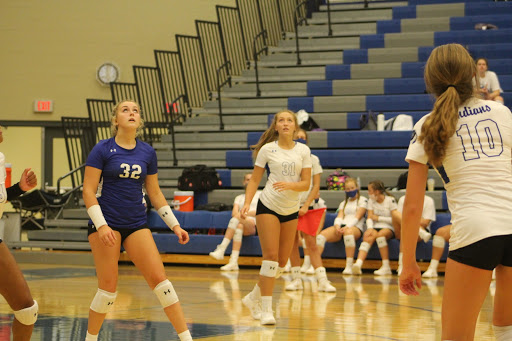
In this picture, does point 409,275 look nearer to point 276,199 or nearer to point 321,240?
point 276,199

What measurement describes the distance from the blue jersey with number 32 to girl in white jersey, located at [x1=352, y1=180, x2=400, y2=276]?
603 cm

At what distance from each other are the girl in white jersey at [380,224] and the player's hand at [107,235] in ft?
20.5

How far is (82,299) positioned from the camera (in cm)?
721

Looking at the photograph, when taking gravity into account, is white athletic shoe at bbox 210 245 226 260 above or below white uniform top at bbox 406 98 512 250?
below

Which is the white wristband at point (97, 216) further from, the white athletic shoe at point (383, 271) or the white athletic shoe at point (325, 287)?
the white athletic shoe at point (383, 271)

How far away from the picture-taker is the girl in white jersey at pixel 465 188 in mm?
2582

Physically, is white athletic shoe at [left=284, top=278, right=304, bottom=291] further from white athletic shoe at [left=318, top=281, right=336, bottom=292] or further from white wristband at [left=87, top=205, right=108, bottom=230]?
white wristband at [left=87, top=205, right=108, bottom=230]

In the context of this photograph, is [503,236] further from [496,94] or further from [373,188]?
[496,94]

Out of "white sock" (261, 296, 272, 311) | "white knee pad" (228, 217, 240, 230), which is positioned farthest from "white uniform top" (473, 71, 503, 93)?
"white sock" (261, 296, 272, 311)

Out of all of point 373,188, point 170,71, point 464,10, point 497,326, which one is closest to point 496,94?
point 373,188

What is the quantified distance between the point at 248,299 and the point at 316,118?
6876 millimetres

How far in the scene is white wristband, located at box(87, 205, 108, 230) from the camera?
4.20m

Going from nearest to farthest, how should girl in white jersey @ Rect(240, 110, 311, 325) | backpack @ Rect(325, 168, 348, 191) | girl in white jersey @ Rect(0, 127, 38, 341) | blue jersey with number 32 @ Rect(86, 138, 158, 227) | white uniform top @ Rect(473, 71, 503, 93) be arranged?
girl in white jersey @ Rect(0, 127, 38, 341), blue jersey with number 32 @ Rect(86, 138, 158, 227), girl in white jersey @ Rect(240, 110, 311, 325), backpack @ Rect(325, 168, 348, 191), white uniform top @ Rect(473, 71, 503, 93)

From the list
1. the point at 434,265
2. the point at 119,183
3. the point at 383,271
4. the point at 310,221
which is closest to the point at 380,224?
the point at 383,271
